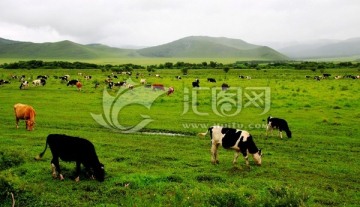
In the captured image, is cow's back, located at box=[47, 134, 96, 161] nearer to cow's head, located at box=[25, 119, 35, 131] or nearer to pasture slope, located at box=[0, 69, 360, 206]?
pasture slope, located at box=[0, 69, 360, 206]

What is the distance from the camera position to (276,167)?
1309cm

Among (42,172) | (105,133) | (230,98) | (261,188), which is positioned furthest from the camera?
(230,98)

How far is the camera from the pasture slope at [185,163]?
32.3ft

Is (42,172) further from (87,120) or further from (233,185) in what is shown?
(87,120)

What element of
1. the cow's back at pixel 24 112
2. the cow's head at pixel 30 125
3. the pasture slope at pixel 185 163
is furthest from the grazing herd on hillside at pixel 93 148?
the cow's back at pixel 24 112

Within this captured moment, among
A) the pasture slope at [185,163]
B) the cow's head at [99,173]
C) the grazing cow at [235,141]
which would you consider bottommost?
the pasture slope at [185,163]

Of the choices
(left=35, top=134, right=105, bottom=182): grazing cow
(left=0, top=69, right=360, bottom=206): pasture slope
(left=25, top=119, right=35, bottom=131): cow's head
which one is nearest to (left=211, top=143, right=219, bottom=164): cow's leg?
(left=0, top=69, right=360, bottom=206): pasture slope

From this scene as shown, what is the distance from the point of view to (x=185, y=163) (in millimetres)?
13414

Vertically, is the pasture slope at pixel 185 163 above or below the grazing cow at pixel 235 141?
below

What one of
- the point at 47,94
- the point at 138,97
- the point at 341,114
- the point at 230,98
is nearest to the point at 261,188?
the point at 341,114

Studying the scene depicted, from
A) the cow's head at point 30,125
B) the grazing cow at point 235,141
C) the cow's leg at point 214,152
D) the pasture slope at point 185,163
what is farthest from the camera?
the cow's head at point 30,125

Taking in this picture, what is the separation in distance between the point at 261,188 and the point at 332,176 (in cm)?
313

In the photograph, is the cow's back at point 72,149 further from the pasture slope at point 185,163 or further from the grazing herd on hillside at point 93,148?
the pasture slope at point 185,163

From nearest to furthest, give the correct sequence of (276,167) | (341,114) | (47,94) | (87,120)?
(276,167) → (87,120) → (341,114) → (47,94)
